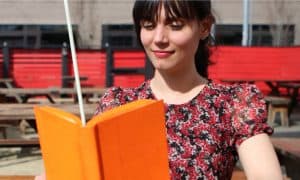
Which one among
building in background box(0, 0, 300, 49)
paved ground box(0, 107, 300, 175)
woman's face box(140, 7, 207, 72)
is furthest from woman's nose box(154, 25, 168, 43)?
building in background box(0, 0, 300, 49)

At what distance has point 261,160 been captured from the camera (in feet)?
3.03

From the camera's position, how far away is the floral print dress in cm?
104

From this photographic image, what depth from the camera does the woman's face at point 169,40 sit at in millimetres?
979

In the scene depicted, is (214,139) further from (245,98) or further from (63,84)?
(63,84)

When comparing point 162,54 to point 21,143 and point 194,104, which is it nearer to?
point 194,104

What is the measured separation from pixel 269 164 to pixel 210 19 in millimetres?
337

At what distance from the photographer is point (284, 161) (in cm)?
306

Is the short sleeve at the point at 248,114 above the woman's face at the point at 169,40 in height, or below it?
below

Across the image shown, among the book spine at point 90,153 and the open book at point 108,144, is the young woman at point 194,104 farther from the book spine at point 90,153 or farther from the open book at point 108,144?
the book spine at point 90,153

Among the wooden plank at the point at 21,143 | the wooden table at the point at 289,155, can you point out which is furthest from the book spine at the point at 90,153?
the wooden plank at the point at 21,143

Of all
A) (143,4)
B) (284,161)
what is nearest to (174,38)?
(143,4)

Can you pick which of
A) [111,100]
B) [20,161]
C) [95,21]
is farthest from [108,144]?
[95,21]

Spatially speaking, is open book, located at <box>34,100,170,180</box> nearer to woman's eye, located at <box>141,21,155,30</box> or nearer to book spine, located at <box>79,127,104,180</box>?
book spine, located at <box>79,127,104,180</box>

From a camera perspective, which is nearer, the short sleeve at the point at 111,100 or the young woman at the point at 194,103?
the young woman at the point at 194,103
